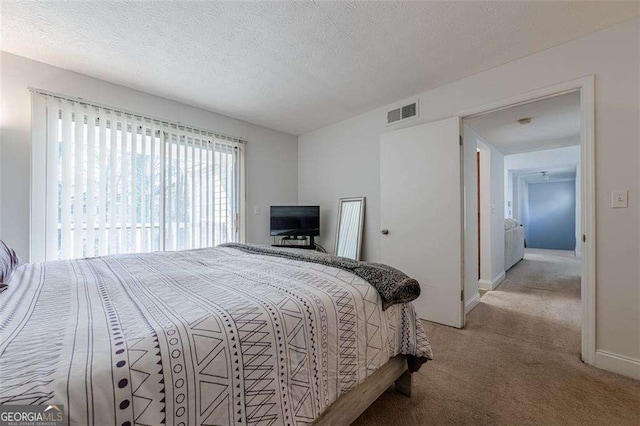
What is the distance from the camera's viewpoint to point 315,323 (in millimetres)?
999

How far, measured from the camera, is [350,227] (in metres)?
3.68

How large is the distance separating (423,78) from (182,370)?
2.98m

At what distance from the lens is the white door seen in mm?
2627

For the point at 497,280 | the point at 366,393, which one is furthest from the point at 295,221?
the point at 497,280

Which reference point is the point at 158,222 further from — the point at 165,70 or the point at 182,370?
the point at 182,370

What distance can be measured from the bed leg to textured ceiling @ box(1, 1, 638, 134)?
236 cm

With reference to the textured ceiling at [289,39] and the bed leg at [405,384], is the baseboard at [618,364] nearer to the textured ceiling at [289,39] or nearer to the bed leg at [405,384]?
the bed leg at [405,384]

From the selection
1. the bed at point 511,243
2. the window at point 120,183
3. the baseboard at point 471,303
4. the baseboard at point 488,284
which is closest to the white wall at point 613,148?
the baseboard at point 471,303

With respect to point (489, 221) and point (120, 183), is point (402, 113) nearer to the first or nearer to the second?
point (489, 221)

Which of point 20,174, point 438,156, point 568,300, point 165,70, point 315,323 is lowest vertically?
point 568,300

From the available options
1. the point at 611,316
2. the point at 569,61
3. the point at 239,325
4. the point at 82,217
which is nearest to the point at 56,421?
the point at 239,325

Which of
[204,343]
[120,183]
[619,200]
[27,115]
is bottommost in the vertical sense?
[204,343]

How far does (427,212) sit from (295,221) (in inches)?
73.2

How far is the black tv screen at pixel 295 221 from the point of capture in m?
3.83
